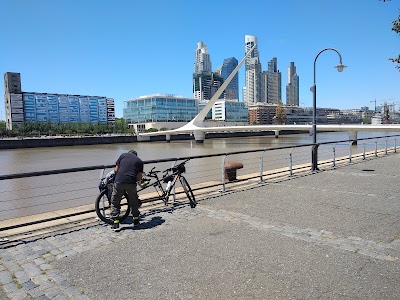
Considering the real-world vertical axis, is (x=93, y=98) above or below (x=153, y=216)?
above

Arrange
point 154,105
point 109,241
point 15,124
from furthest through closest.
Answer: point 154,105
point 15,124
point 109,241

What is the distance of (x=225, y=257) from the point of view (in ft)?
13.8

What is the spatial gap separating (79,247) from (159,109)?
136824 mm

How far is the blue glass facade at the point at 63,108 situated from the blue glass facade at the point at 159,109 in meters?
12.1

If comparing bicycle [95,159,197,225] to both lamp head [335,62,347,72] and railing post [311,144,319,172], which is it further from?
lamp head [335,62,347,72]

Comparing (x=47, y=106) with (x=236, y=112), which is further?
(x=236, y=112)

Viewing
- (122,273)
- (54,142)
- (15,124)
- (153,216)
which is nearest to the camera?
(122,273)

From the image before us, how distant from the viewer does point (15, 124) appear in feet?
384

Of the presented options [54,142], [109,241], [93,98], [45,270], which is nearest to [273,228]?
[109,241]

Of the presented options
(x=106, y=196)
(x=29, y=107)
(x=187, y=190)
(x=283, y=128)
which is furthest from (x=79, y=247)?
(x=29, y=107)

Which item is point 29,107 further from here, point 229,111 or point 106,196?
point 106,196

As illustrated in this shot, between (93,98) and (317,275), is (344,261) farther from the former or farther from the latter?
(93,98)

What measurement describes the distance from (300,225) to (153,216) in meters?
2.68

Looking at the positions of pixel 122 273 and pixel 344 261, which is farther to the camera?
pixel 344 261
